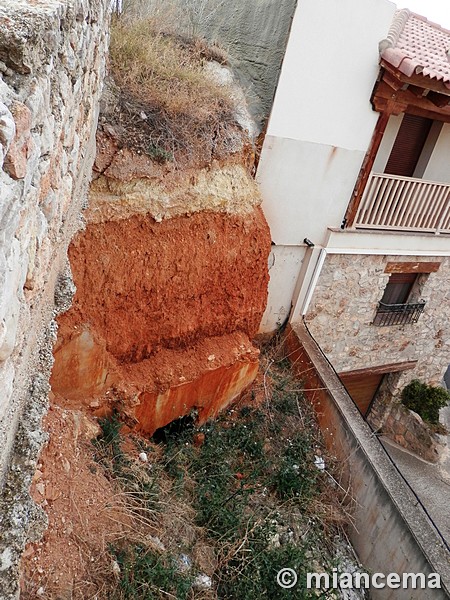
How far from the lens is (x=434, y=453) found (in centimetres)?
909

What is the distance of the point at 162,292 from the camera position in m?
4.83

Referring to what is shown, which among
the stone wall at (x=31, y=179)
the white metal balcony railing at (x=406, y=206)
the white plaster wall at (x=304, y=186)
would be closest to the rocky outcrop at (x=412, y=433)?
the white metal balcony railing at (x=406, y=206)

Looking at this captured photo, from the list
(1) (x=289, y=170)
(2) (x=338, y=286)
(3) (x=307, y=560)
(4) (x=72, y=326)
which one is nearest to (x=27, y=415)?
(4) (x=72, y=326)

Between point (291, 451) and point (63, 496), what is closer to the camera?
point (63, 496)

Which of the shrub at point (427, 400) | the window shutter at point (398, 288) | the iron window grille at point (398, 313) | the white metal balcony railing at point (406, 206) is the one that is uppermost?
the white metal balcony railing at point (406, 206)

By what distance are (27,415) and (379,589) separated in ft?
16.1

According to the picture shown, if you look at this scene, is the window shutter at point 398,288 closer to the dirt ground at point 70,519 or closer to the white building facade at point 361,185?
the white building facade at point 361,185

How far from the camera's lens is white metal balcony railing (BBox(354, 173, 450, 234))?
7145mm

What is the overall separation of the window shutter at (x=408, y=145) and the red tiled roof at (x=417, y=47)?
1048 millimetres

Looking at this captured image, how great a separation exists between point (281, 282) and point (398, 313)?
3.07 metres

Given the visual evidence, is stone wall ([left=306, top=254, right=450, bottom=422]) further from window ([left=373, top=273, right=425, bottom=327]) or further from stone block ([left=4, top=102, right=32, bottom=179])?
stone block ([left=4, top=102, right=32, bottom=179])

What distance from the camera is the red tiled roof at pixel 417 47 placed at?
18.7 ft

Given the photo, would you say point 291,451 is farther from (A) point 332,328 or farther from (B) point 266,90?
(B) point 266,90

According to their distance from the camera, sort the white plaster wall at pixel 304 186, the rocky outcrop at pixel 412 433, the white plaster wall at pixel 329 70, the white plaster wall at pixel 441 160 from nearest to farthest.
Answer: the white plaster wall at pixel 329 70, the white plaster wall at pixel 304 186, the white plaster wall at pixel 441 160, the rocky outcrop at pixel 412 433
